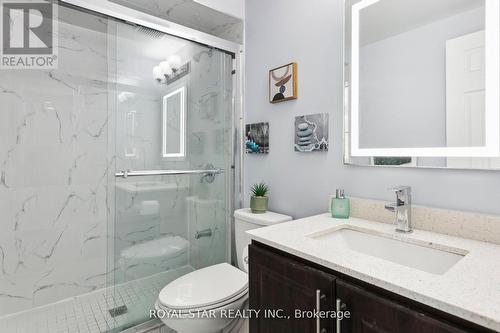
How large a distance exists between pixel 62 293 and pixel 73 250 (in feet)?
0.98

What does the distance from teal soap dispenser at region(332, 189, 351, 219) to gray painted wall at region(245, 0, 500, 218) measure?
96 mm

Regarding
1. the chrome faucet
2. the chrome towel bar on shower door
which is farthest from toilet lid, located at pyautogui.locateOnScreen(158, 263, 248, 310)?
the chrome faucet

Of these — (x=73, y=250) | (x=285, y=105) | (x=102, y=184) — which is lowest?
(x=73, y=250)

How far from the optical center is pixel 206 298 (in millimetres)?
1278

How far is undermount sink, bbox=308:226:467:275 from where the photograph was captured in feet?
2.96

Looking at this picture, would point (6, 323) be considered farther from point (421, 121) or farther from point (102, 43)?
point (421, 121)

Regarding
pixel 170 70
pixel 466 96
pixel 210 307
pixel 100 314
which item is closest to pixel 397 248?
pixel 466 96

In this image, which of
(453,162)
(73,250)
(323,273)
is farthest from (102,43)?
(453,162)

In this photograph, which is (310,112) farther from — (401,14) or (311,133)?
(401,14)

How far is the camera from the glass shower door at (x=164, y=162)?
1733 mm

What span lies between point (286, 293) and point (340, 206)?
523mm

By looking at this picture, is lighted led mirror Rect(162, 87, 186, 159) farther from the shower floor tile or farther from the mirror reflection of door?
the mirror reflection of door

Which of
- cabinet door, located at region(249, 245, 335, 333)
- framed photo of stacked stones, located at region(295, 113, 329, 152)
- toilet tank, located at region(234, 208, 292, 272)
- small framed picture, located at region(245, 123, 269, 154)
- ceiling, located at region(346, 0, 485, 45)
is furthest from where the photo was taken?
small framed picture, located at region(245, 123, 269, 154)

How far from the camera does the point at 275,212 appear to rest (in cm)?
174
